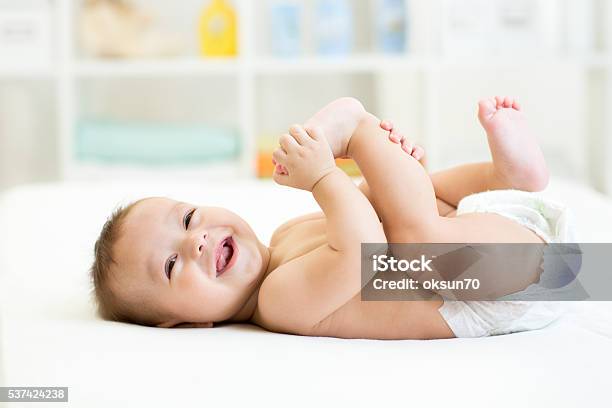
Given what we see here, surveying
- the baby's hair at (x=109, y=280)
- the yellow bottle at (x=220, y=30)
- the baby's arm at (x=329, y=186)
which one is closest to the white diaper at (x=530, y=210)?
the baby's arm at (x=329, y=186)

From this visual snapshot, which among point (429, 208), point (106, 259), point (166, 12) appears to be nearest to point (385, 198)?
point (429, 208)

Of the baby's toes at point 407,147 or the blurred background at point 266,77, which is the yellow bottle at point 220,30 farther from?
the baby's toes at point 407,147

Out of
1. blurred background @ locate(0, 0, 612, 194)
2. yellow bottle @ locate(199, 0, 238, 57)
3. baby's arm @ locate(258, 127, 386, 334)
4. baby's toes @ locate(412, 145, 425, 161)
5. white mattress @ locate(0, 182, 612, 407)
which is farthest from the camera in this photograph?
yellow bottle @ locate(199, 0, 238, 57)

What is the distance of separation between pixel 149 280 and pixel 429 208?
37cm

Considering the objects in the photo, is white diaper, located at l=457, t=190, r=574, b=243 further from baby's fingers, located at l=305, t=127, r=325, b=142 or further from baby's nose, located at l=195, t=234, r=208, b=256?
baby's nose, located at l=195, t=234, r=208, b=256

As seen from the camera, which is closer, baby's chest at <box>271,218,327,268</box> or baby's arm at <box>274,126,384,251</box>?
baby's arm at <box>274,126,384,251</box>

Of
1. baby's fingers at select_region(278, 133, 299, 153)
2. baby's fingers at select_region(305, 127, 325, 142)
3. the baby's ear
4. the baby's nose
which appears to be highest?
baby's fingers at select_region(305, 127, 325, 142)

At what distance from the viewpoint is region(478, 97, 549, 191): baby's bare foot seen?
1.16m

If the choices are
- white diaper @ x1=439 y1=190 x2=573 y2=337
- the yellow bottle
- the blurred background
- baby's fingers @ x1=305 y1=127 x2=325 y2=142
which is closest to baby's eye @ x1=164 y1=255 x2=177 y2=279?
baby's fingers @ x1=305 y1=127 x2=325 y2=142

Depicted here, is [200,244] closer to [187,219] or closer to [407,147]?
[187,219]

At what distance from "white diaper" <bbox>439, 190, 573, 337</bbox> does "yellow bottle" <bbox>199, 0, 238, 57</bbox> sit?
69.6 inches

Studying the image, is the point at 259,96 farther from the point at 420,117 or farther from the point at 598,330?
the point at 598,330

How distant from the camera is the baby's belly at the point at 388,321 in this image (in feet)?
3.33

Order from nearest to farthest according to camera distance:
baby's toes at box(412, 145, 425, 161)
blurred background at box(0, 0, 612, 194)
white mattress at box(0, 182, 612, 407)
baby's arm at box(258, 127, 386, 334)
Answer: white mattress at box(0, 182, 612, 407) < baby's arm at box(258, 127, 386, 334) < baby's toes at box(412, 145, 425, 161) < blurred background at box(0, 0, 612, 194)
